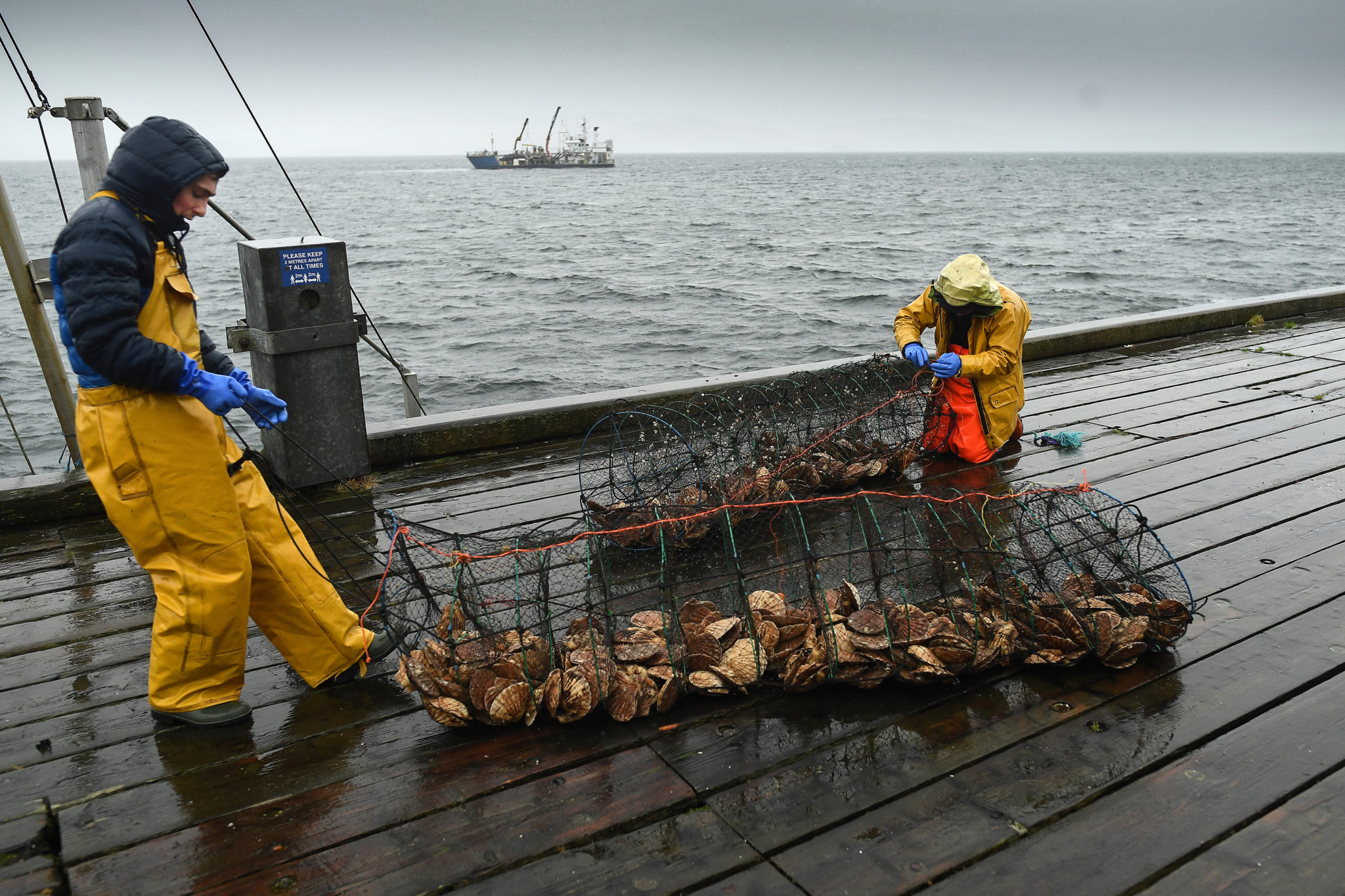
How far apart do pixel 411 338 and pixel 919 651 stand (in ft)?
64.3

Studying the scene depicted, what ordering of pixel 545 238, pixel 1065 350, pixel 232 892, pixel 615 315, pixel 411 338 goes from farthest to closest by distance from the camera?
1. pixel 545 238
2. pixel 615 315
3. pixel 411 338
4. pixel 1065 350
5. pixel 232 892

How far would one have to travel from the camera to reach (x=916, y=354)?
4.95 metres

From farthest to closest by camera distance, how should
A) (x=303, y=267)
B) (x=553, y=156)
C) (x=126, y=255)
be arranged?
(x=553, y=156)
(x=303, y=267)
(x=126, y=255)

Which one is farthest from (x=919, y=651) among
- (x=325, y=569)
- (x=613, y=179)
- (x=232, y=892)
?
(x=613, y=179)

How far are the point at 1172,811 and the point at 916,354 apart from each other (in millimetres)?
2968

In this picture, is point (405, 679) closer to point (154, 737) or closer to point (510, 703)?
point (510, 703)

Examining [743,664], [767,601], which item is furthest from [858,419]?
[743,664]

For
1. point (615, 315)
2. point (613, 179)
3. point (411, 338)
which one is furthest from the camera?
point (613, 179)

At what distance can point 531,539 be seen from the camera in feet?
11.0

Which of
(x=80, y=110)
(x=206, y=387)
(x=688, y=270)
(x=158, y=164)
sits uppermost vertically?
(x=80, y=110)

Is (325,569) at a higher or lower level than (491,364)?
higher

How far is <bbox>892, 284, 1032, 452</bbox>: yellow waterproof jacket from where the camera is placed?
4863 millimetres

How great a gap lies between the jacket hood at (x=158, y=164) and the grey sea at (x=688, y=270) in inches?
483

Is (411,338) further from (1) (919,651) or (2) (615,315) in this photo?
(1) (919,651)
